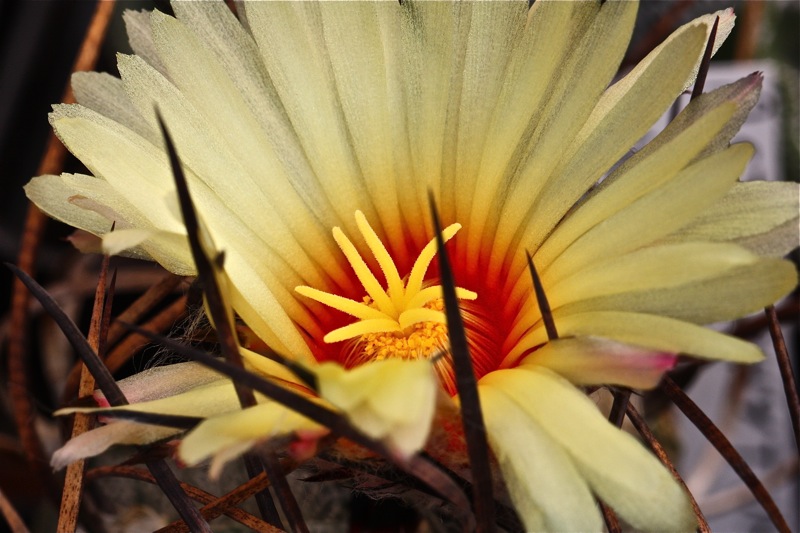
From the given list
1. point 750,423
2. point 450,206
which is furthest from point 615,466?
point 750,423

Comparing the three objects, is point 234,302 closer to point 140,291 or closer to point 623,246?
point 623,246

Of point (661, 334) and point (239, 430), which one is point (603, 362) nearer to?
point (661, 334)

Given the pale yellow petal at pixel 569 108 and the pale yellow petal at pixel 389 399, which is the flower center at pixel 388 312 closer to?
the pale yellow petal at pixel 569 108

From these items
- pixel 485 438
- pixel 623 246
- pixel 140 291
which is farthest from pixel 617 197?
pixel 140 291

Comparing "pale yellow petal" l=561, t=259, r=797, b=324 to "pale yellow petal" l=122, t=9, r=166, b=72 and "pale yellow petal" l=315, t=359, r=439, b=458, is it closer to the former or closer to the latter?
"pale yellow petal" l=315, t=359, r=439, b=458

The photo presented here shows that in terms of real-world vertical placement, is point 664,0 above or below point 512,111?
above

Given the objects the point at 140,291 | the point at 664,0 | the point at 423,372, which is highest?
the point at 664,0

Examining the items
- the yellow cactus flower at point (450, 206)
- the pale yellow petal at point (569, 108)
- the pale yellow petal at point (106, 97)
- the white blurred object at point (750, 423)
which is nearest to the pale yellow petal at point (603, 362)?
the yellow cactus flower at point (450, 206)

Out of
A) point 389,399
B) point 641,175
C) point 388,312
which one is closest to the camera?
point 389,399

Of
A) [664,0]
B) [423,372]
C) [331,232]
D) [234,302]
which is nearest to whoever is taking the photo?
[423,372]
